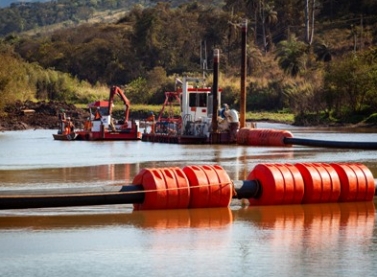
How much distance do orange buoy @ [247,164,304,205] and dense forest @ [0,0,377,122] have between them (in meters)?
54.2

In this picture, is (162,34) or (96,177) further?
(162,34)

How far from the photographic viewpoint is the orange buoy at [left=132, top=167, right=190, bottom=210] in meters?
18.2

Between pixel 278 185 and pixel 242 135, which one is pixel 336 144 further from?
pixel 278 185

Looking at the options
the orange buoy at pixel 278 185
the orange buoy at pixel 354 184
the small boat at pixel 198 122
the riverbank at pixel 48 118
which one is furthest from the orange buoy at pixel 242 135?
the orange buoy at pixel 278 185

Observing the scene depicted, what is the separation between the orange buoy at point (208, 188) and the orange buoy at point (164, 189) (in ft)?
0.48

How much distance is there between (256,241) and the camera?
625 inches

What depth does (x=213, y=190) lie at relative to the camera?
18.7 meters

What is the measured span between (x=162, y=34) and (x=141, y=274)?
108 meters

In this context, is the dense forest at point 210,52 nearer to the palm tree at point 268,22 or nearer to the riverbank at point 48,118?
the palm tree at point 268,22

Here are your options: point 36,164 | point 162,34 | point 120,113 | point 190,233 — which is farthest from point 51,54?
point 190,233

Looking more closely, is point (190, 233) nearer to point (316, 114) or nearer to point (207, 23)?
point (316, 114)

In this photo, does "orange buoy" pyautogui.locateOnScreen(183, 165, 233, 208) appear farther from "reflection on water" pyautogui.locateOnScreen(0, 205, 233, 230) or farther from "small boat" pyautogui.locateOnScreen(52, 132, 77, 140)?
"small boat" pyautogui.locateOnScreen(52, 132, 77, 140)

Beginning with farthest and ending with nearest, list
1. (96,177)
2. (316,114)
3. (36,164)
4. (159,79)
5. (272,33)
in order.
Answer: (272,33) → (159,79) → (316,114) → (36,164) → (96,177)

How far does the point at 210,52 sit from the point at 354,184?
96.7 meters
